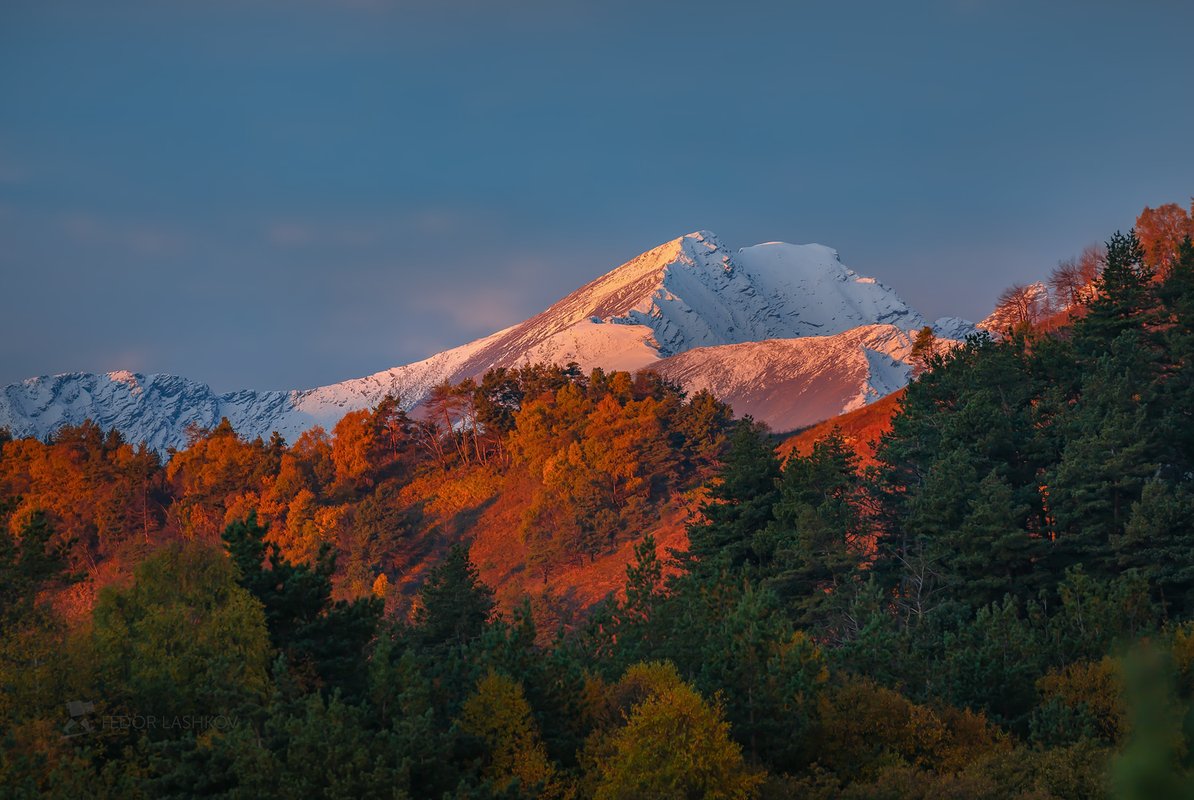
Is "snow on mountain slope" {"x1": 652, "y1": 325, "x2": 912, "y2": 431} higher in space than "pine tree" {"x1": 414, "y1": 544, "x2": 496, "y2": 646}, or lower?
higher

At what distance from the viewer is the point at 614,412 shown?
7306 centimetres

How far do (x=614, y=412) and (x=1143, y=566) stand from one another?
44772 millimetres

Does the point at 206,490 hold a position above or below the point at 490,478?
above

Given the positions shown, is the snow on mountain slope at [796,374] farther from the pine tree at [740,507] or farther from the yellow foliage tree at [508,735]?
the yellow foliage tree at [508,735]

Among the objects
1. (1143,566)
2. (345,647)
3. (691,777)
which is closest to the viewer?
(691,777)

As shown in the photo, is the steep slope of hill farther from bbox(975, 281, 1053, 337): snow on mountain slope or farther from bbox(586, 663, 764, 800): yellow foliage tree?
bbox(586, 663, 764, 800): yellow foliage tree

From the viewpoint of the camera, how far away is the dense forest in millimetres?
19844

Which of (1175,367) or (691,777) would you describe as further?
(1175,367)

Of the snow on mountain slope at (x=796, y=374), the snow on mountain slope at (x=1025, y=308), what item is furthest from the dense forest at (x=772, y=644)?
the snow on mountain slope at (x=796, y=374)

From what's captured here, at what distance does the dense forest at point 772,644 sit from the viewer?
19844 millimetres

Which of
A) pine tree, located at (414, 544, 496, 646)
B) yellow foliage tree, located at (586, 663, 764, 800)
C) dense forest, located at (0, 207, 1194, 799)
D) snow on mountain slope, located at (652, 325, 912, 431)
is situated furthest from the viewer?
snow on mountain slope, located at (652, 325, 912, 431)

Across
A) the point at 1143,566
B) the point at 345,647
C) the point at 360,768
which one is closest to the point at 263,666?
the point at 345,647

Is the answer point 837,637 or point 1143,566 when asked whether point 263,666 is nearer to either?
point 837,637

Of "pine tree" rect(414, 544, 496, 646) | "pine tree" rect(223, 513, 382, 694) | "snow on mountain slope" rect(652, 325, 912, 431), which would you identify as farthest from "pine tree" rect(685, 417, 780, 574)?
"snow on mountain slope" rect(652, 325, 912, 431)
